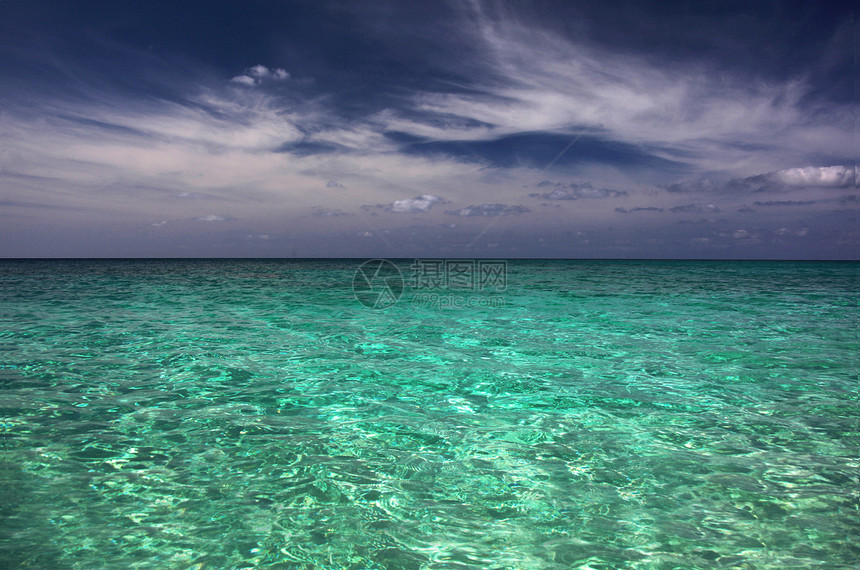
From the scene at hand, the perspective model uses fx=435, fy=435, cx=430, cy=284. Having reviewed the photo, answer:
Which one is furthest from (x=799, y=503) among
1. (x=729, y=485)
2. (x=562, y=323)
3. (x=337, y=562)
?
(x=562, y=323)

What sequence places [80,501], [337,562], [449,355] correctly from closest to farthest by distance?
[337,562]
[80,501]
[449,355]

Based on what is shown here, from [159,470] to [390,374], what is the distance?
13.2 ft

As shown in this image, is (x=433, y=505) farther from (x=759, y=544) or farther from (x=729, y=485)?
(x=729, y=485)

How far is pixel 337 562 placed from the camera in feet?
9.29

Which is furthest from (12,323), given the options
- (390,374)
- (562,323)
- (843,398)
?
(843,398)

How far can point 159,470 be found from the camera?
3.97 m

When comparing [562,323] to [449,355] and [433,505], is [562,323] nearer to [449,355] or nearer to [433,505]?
[449,355]

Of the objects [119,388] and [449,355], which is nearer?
[119,388]

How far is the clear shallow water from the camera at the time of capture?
2996 millimetres

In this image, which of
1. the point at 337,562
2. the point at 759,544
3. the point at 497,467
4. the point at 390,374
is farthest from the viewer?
the point at 390,374

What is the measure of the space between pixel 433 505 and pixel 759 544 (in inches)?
90.9

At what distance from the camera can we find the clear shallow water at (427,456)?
3.00 metres

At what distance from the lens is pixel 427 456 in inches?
171

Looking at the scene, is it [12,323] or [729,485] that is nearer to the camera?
[729,485]
